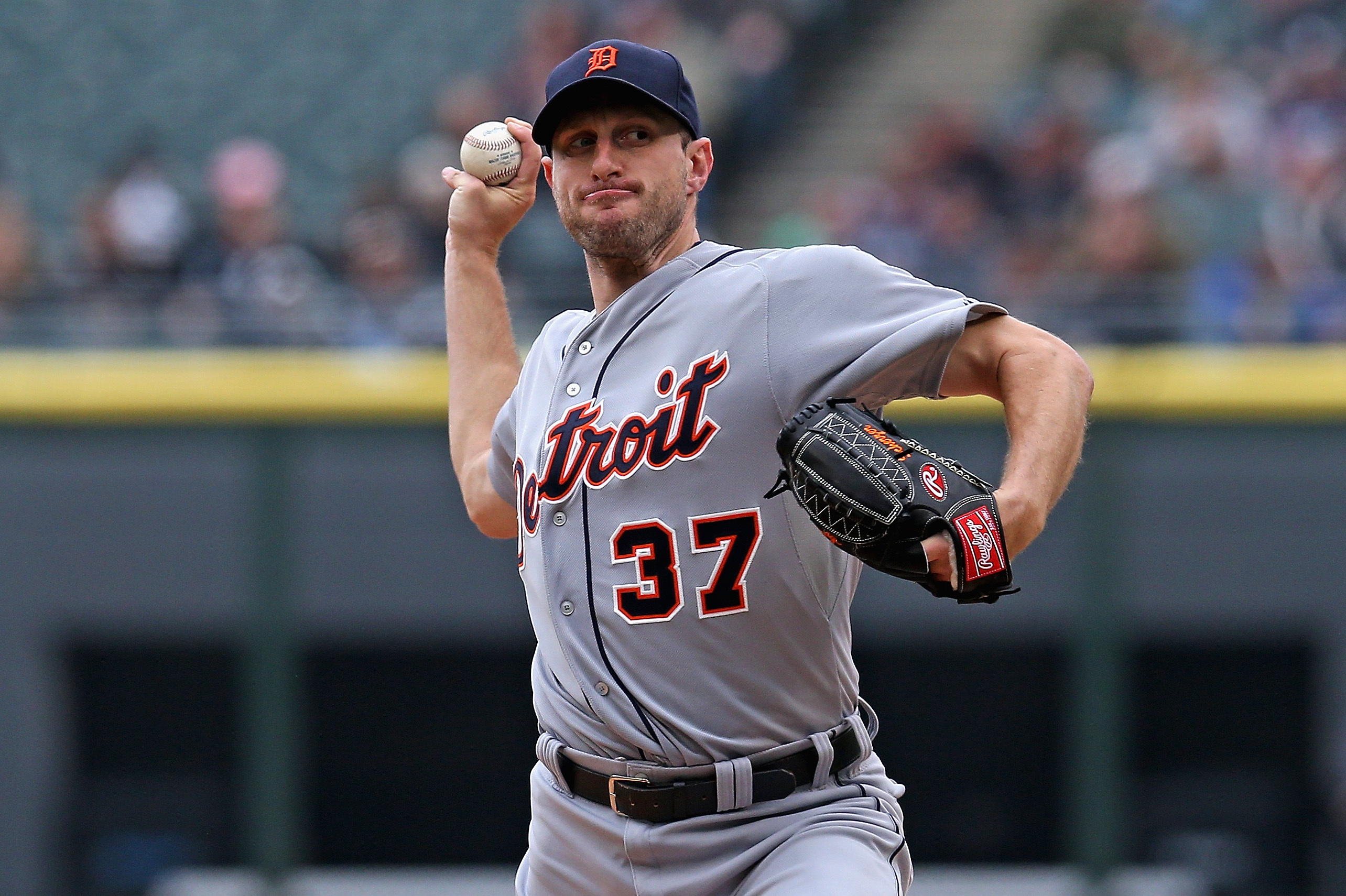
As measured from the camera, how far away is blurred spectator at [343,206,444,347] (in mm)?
6004

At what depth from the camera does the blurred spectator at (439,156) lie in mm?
7168

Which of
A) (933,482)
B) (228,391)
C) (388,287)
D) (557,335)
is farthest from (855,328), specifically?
(388,287)

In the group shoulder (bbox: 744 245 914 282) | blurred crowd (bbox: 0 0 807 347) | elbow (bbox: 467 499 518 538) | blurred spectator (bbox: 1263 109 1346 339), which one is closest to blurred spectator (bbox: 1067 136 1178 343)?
blurred spectator (bbox: 1263 109 1346 339)

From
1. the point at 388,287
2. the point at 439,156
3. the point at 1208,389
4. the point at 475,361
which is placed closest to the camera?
the point at 475,361

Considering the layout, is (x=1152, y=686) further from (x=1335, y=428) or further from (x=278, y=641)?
(x=278, y=641)

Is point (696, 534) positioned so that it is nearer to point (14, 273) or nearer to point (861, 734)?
point (861, 734)

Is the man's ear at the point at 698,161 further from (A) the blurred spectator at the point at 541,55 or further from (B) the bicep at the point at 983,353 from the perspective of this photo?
(A) the blurred spectator at the point at 541,55

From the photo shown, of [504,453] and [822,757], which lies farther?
[504,453]

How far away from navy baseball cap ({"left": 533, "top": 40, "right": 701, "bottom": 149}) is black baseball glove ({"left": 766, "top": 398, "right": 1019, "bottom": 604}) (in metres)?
0.62

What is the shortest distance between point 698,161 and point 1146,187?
5.21 meters

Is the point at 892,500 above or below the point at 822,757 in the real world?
above

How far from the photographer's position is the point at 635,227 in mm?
2541

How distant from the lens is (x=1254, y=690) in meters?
5.32

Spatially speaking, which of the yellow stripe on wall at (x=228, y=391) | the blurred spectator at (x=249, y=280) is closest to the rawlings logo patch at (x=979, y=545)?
the yellow stripe on wall at (x=228, y=391)
